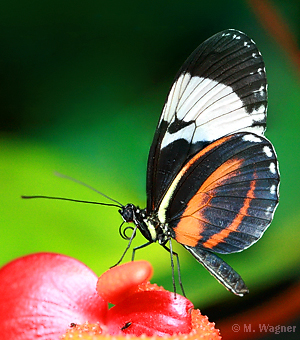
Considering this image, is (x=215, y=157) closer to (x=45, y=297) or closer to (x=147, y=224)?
(x=147, y=224)

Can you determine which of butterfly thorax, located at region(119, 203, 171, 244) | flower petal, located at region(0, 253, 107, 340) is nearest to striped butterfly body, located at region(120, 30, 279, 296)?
butterfly thorax, located at region(119, 203, 171, 244)

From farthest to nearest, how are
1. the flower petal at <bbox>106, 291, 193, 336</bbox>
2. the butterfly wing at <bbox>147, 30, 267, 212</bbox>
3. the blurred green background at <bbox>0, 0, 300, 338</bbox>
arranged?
the blurred green background at <bbox>0, 0, 300, 338</bbox>
the butterfly wing at <bbox>147, 30, 267, 212</bbox>
the flower petal at <bbox>106, 291, 193, 336</bbox>

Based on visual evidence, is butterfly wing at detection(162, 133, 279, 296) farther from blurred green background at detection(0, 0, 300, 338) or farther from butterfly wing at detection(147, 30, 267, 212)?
blurred green background at detection(0, 0, 300, 338)

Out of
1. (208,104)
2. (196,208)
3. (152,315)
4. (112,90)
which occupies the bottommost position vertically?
(152,315)

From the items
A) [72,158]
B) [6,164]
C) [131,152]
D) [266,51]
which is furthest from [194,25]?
[6,164]

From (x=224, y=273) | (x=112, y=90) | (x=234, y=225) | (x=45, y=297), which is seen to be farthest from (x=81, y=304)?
(x=112, y=90)

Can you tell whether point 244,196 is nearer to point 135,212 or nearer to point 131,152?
point 135,212
